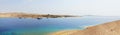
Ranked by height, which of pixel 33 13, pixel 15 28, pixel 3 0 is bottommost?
pixel 15 28

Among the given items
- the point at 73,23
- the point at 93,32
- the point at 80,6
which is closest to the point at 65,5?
the point at 80,6

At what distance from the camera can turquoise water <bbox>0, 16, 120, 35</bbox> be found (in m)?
5.56

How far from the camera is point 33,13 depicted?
17.6ft

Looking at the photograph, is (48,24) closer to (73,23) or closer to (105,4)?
(73,23)

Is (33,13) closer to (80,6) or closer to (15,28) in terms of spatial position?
(15,28)

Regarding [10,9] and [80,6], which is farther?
[10,9]

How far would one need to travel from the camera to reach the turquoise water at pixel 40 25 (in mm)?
5559

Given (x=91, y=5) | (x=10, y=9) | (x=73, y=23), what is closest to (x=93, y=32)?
(x=91, y=5)

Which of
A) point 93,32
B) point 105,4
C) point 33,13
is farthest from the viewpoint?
point 33,13

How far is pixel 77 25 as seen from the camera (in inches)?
224

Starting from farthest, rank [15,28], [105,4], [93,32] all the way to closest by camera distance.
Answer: [15,28] → [105,4] → [93,32]

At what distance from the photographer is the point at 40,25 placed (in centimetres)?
572

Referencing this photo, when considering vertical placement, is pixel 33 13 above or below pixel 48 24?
above

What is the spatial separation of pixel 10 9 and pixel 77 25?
1.87m
